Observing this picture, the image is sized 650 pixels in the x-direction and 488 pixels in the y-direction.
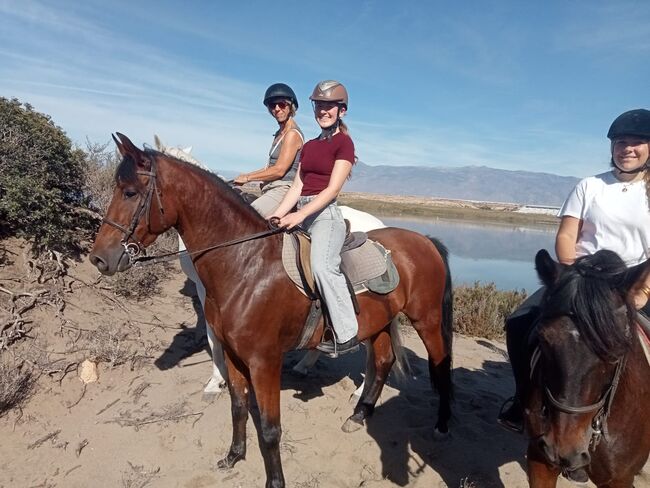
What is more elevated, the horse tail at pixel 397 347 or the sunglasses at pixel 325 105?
the sunglasses at pixel 325 105

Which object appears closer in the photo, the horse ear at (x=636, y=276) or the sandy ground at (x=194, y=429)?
the horse ear at (x=636, y=276)

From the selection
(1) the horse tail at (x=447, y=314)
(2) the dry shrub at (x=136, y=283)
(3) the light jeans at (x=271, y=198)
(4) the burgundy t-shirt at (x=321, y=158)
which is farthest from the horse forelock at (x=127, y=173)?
(2) the dry shrub at (x=136, y=283)

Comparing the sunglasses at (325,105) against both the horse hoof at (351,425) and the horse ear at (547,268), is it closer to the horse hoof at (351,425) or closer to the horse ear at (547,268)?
the horse ear at (547,268)

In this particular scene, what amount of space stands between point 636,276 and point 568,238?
0.99m

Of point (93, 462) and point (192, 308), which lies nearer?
point (93, 462)


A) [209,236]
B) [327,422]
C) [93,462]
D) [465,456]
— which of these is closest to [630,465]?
[465,456]

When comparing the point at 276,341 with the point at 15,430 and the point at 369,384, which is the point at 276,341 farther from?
the point at 15,430

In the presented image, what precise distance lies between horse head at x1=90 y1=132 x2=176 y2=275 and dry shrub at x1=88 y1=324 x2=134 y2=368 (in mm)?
2574

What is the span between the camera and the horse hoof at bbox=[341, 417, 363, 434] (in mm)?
4271

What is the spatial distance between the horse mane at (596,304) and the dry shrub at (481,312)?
20.6 feet

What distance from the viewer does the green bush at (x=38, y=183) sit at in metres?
5.42

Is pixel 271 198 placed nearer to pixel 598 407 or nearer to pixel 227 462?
pixel 227 462

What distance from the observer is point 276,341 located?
131 inches

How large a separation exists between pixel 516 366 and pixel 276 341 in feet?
5.84
